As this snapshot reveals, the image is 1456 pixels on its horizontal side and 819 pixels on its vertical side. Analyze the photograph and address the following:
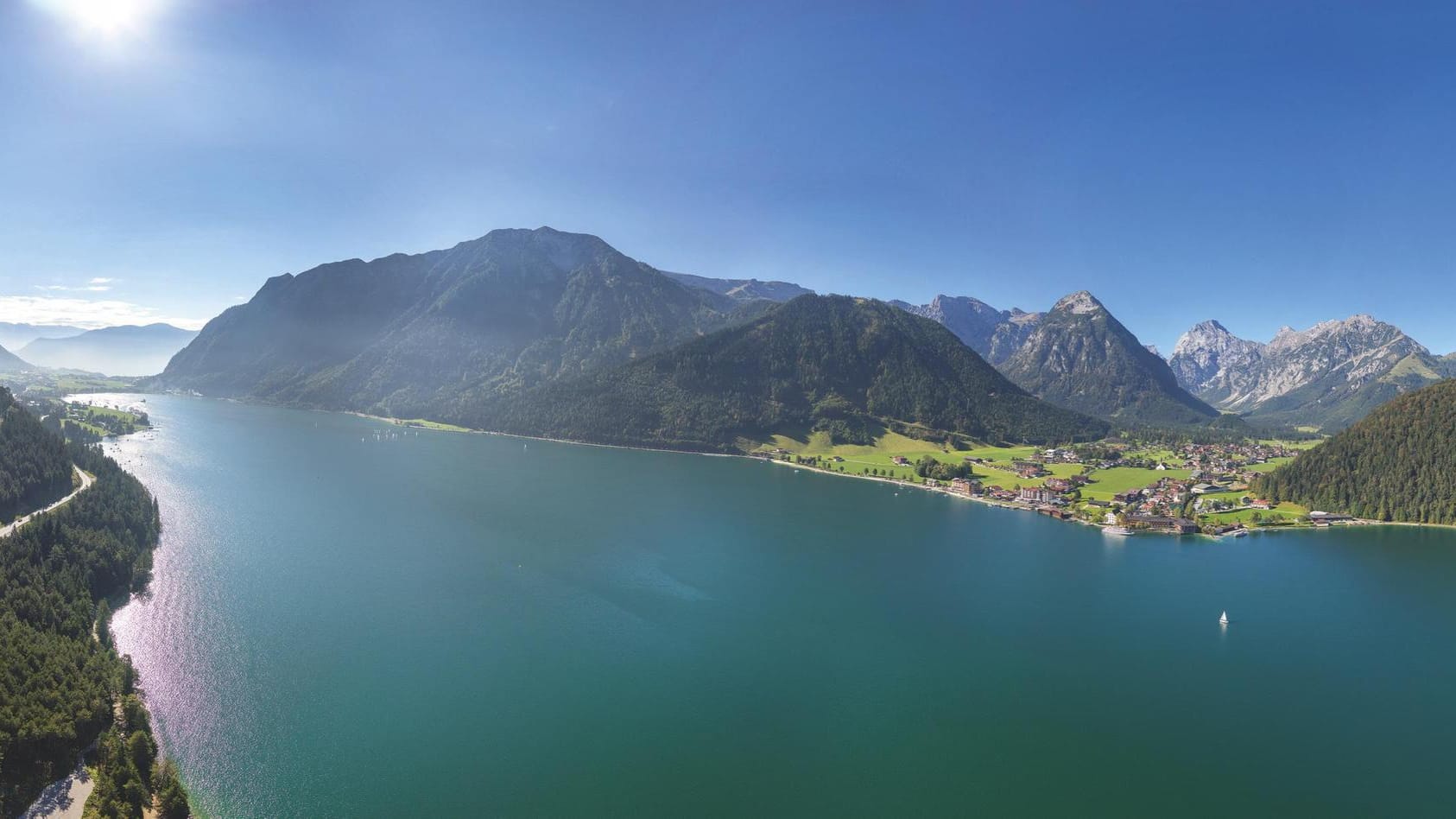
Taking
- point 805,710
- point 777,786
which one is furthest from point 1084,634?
point 777,786

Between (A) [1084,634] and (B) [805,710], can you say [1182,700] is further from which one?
(B) [805,710]

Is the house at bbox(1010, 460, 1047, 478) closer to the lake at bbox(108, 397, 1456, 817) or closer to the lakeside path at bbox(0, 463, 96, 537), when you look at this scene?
the lake at bbox(108, 397, 1456, 817)

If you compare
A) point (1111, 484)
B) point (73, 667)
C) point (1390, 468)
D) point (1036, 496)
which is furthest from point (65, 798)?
point (1390, 468)

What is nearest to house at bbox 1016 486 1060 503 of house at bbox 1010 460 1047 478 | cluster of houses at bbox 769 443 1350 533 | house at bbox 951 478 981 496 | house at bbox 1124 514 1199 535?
cluster of houses at bbox 769 443 1350 533

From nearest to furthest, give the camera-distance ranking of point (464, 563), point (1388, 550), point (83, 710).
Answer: point (83, 710), point (464, 563), point (1388, 550)

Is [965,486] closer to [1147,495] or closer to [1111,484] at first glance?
[1111,484]

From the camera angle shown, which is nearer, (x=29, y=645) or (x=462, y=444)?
(x=29, y=645)

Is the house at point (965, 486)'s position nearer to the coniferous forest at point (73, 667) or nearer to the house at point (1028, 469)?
the house at point (1028, 469)
